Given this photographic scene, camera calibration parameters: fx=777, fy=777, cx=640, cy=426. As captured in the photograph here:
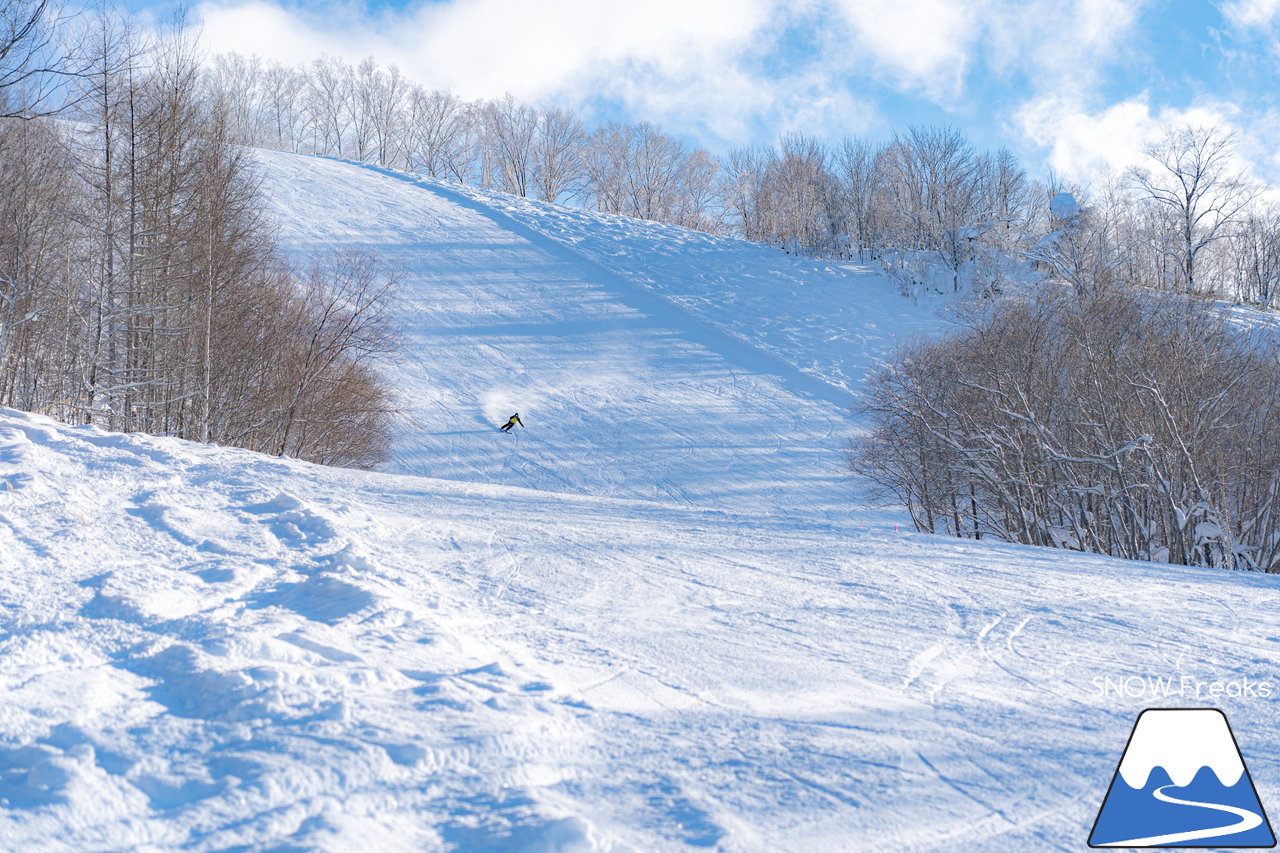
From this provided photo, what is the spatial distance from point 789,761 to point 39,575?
13.2 ft

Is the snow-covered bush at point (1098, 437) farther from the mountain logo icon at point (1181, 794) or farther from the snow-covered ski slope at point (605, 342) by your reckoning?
the mountain logo icon at point (1181, 794)

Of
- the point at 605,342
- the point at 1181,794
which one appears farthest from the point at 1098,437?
the point at 605,342

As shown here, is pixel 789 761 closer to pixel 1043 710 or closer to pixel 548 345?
pixel 1043 710

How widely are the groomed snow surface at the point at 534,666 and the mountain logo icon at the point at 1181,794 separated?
0.08 m

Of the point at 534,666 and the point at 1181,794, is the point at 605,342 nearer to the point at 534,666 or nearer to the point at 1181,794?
the point at 534,666

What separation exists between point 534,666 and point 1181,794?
8.60ft

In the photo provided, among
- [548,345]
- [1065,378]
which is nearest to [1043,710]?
[1065,378]

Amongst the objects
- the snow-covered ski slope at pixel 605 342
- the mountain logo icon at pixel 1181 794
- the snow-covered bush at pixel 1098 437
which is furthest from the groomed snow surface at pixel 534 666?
the snow-covered ski slope at pixel 605 342

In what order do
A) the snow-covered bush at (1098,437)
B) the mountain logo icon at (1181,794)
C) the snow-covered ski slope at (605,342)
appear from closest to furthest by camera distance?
1. the mountain logo icon at (1181,794)
2. the snow-covered bush at (1098,437)
3. the snow-covered ski slope at (605,342)

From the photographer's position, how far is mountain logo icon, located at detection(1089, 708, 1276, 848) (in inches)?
103

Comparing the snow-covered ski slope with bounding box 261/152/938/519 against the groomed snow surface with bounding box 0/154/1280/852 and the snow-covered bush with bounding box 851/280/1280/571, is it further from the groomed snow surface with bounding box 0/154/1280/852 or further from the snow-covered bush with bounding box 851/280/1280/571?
the groomed snow surface with bounding box 0/154/1280/852

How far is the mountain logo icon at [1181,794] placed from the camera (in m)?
2.61

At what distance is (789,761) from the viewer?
2.93 meters

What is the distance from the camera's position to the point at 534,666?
12.0 ft
